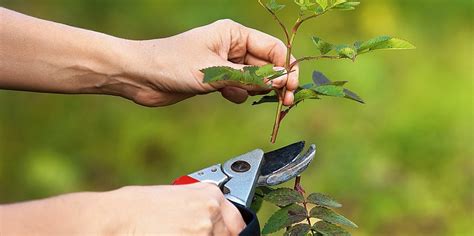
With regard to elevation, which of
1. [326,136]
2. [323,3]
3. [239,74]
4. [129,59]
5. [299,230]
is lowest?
[326,136]

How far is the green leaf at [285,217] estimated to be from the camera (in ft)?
4.79

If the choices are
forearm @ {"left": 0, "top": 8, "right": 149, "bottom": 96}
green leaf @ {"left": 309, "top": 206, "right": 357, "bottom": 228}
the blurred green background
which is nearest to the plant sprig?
green leaf @ {"left": 309, "top": 206, "right": 357, "bottom": 228}

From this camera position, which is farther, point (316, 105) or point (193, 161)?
point (316, 105)

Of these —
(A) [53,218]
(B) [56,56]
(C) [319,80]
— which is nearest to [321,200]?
(C) [319,80]

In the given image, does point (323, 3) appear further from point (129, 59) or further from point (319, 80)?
point (129, 59)

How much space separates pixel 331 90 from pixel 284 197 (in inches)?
9.0

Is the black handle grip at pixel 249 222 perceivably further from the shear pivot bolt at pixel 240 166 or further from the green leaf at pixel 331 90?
the green leaf at pixel 331 90

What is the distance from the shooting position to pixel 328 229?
1.47 m

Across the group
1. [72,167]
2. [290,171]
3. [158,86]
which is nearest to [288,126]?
[72,167]

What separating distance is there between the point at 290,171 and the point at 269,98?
189mm

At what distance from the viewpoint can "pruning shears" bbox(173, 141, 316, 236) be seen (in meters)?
1.50

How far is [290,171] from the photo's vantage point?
156 cm

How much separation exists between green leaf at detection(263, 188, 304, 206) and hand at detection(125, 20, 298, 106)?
26cm

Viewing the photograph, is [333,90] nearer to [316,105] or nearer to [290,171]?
[290,171]
